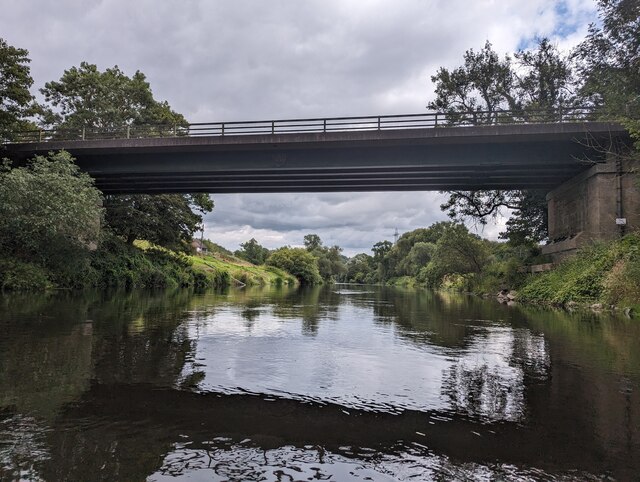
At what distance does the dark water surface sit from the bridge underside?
1612cm

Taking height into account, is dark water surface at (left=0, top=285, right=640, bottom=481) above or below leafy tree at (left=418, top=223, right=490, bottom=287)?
below

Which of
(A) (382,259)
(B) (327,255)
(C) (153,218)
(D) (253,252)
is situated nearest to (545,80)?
(C) (153,218)

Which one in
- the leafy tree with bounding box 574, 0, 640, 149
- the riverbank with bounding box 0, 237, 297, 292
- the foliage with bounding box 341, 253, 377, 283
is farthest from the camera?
the foliage with bounding box 341, 253, 377, 283

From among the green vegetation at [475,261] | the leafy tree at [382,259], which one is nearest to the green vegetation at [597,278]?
the green vegetation at [475,261]

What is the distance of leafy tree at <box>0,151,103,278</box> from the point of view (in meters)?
22.4

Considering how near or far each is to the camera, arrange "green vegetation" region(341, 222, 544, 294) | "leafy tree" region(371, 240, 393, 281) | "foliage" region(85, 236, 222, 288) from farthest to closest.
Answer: "leafy tree" region(371, 240, 393, 281) → "green vegetation" region(341, 222, 544, 294) → "foliage" region(85, 236, 222, 288)

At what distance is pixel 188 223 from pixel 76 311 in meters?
30.0

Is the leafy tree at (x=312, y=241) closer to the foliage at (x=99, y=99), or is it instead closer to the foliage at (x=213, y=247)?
the foliage at (x=213, y=247)

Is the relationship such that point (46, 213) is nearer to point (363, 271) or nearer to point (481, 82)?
point (481, 82)

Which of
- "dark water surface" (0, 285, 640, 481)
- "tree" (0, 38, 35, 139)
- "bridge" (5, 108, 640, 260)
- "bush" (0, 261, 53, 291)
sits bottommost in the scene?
"dark water surface" (0, 285, 640, 481)

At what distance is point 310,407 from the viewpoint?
5484 mm

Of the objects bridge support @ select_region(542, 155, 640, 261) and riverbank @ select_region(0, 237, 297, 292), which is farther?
riverbank @ select_region(0, 237, 297, 292)

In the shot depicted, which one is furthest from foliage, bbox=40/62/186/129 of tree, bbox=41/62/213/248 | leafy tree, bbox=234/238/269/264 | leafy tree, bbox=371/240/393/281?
leafy tree, bbox=371/240/393/281

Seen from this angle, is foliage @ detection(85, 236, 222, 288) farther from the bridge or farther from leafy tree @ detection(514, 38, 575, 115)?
leafy tree @ detection(514, 38, 575, 115)
